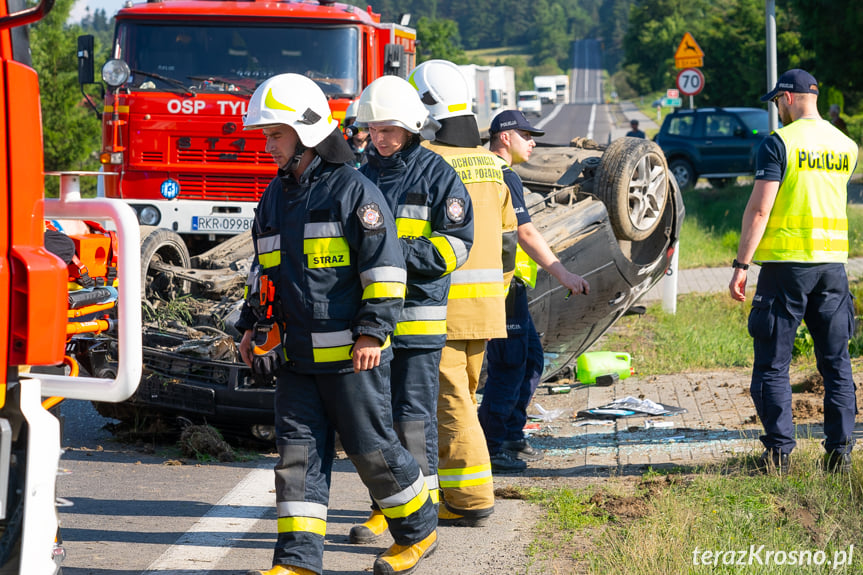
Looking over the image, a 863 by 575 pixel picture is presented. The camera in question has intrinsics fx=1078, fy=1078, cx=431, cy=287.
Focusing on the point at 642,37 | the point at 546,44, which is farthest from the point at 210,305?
the point at 546,44

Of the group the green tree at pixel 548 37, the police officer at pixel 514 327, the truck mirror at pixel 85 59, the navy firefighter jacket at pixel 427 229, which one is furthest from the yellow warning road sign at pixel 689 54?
the green tree at pixel 548 37

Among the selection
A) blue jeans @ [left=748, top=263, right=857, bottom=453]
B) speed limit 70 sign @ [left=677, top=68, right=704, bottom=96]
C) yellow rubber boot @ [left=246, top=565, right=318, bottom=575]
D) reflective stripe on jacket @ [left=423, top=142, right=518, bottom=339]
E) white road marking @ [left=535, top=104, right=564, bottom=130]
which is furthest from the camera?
white road marking @ [left=535, top=104, right=564, bottom=130]

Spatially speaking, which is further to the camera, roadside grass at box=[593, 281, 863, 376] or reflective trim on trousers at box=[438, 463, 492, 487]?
roadside grass at box=[593, 281, 863, 376]

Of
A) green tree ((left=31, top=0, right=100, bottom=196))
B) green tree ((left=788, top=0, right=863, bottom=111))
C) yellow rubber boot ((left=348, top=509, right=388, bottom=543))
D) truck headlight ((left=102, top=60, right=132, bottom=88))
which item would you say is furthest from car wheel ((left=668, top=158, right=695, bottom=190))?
yellow rubber boot ((left=348, top=509, right=388, bottom=543))

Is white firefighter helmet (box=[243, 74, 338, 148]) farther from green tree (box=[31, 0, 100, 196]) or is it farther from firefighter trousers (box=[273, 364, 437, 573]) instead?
green tree (box=[31, 0, 100, 196])

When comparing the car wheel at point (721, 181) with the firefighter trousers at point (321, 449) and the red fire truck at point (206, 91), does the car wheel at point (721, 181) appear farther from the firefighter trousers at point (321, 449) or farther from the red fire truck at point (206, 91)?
the firefighter trousers at point (321, 449)

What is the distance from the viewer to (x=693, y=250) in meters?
15.2

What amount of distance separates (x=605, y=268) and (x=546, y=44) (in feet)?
516

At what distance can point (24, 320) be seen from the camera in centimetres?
253

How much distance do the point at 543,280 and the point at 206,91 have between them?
355 centimetres

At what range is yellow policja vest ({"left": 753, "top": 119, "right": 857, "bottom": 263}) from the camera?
5.11 metres

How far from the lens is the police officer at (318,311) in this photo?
3736 millimetres

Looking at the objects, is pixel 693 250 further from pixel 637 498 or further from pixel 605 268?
pixel 637 498

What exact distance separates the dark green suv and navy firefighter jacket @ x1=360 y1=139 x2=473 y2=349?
2084 centimetres
